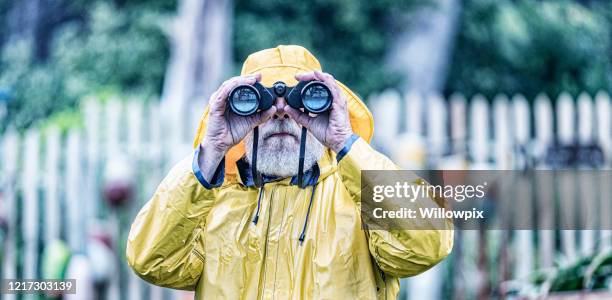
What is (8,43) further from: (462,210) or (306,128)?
(306,128)

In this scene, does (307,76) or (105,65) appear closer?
(307,76)

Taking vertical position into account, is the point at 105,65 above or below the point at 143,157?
above

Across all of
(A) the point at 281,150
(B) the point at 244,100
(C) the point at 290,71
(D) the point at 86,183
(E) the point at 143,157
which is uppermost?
(E) the point at 143,157

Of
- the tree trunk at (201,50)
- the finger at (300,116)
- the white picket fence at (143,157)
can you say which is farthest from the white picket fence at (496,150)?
the finger at (300,116)

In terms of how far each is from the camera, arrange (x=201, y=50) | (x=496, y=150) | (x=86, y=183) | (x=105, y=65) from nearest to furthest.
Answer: (x=86, y=183) → (x=496, y=150) → (x=201, y=50) → (x=105, y=65)

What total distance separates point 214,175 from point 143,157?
14.0 feet

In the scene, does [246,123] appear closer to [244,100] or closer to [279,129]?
[244,100]

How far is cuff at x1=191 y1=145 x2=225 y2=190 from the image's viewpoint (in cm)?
334

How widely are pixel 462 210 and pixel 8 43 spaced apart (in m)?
10.5

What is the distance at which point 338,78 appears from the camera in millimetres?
12453

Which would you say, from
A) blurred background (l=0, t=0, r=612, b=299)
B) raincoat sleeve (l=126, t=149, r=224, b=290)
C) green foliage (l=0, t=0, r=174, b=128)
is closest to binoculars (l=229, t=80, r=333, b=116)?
raincoat sleeve (l=126, t=149, r=224, b=290)

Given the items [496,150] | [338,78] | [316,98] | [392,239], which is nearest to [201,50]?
[338,78]

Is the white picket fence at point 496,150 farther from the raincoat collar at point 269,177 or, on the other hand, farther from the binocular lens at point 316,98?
the binocular lens at point 316,98

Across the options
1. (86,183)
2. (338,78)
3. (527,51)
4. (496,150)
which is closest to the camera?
(86,183)
